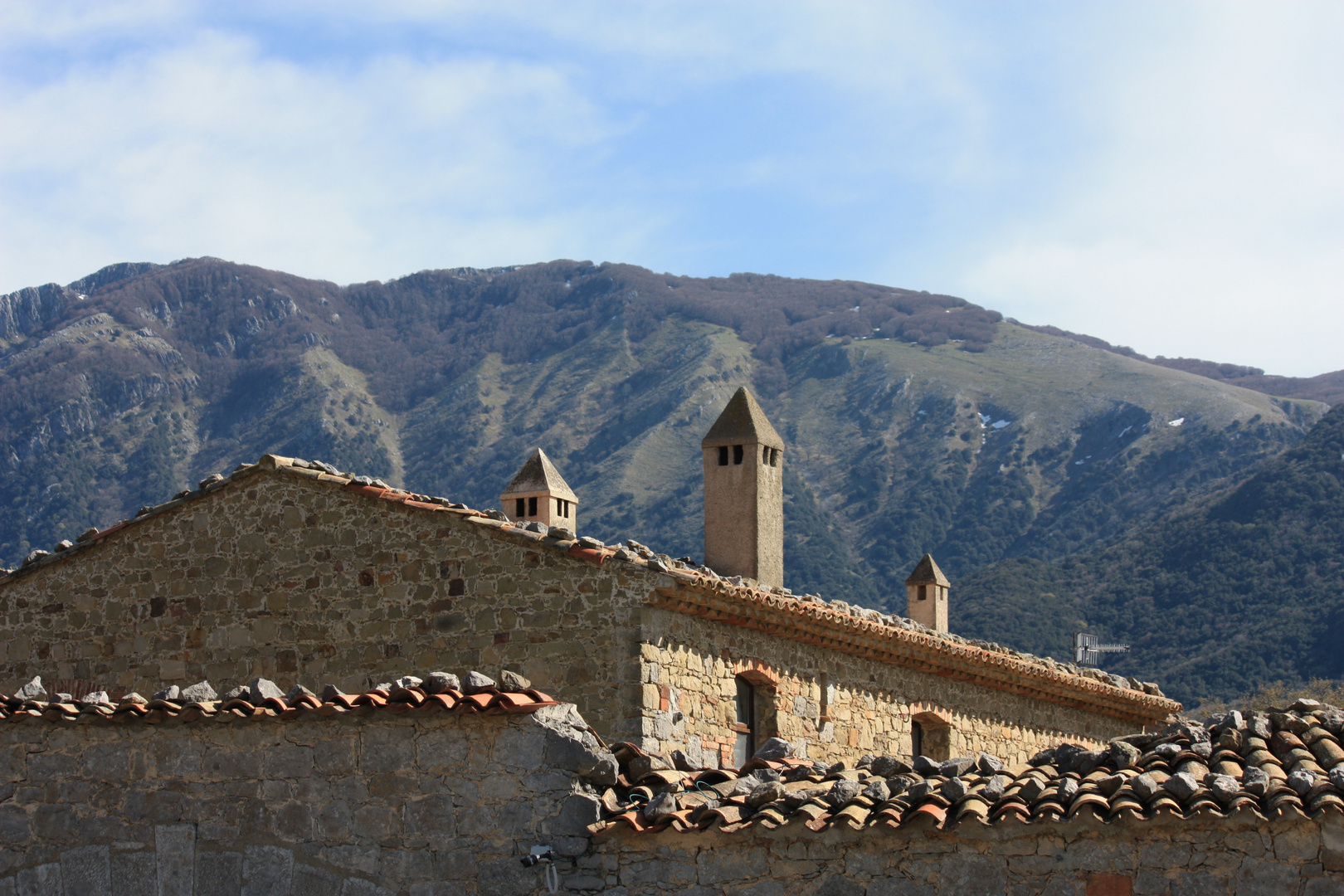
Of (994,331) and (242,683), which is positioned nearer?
(242,683)

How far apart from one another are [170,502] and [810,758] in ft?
24.4

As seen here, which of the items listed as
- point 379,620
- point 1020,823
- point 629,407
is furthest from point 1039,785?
point 629,407

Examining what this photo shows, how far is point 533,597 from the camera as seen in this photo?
1427 cm

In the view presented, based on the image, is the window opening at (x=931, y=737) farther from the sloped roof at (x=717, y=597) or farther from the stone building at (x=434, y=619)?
the stone building at (x=434, y=619)

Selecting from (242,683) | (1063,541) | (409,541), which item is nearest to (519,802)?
(409,541)

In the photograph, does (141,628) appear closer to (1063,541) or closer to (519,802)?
(519,802)

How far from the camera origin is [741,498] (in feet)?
67.6

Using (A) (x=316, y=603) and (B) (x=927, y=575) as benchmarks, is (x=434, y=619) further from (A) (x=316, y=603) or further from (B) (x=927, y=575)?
(B) (x=927, y=575)

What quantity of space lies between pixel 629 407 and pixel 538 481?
9742 centimetres

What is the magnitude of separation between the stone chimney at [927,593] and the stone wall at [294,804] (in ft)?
75.3

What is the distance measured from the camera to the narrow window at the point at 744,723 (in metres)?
15.1

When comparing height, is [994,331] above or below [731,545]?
above

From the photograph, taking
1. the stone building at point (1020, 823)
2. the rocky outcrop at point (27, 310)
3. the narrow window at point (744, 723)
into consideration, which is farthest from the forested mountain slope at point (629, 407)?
the stone building at point (1020, 823)

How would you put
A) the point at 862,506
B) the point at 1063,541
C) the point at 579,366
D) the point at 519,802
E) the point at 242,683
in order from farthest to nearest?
the point at 579,366 → the point at 862,506 → the point at 1063,541 → the point at 242,683 → the point at 519,802
